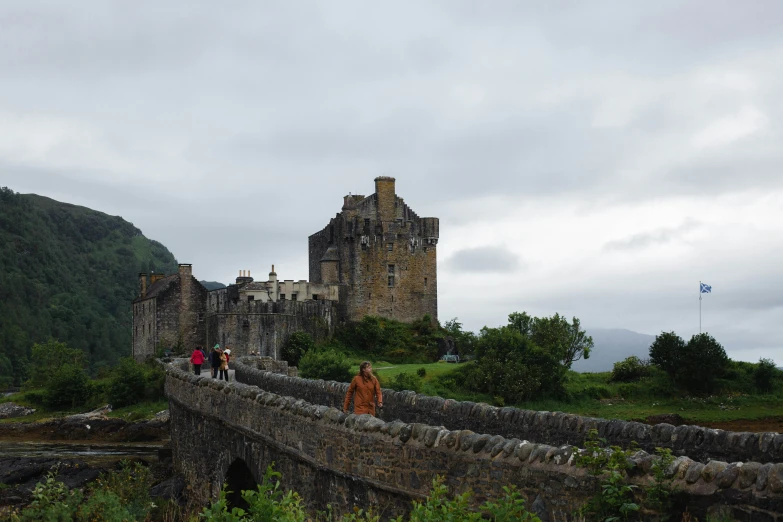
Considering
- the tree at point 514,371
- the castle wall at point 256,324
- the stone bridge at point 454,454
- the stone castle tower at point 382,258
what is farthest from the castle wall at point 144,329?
the stone bridge at point 454,454

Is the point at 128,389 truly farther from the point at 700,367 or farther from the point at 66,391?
the point at 700,367

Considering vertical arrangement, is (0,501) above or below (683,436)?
below

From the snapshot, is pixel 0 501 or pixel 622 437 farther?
pixel 0 501

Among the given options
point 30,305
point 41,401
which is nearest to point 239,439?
point 41,401

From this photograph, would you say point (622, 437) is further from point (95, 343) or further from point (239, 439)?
point (95, 343)

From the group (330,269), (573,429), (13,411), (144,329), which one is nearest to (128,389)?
(13,411)

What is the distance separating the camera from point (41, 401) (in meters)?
57.0

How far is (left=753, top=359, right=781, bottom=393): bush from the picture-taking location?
139ft

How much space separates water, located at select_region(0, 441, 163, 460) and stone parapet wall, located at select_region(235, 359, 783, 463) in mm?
17206

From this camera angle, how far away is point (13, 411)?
182 feet

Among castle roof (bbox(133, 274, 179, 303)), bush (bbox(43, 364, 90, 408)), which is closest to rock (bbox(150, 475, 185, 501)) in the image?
bush (bbox(43, 364, 90, 408))

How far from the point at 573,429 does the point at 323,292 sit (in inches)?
2107

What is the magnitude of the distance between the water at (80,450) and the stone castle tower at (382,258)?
28315mm

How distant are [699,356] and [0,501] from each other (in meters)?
29.2
